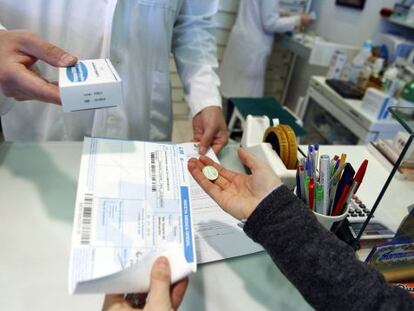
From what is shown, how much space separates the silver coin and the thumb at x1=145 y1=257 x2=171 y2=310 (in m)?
0.23

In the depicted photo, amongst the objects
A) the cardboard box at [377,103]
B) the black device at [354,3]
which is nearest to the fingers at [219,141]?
the cardboard box at [377,103]

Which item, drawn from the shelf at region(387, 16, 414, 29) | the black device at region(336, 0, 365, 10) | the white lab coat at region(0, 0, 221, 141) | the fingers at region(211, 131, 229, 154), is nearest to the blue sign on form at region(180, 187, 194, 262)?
the fingers at region(211, 131, 229, 154)

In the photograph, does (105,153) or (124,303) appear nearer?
(124,303)

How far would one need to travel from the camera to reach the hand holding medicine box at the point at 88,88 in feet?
1.78

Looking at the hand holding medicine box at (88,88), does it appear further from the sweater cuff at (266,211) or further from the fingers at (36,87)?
the sweater cuff at (266,211)

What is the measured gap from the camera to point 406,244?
2.06ft

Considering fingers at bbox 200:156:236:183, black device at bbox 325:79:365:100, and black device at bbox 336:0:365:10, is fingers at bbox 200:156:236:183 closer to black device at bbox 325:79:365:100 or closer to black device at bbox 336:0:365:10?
black device at bbox 325:79:365:100

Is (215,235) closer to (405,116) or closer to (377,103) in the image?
(405,116)

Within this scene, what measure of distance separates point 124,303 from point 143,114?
2.17 ft

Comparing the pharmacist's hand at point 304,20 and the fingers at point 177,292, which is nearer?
the fingers at point 177,292

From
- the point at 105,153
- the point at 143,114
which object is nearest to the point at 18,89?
the point at 105,153

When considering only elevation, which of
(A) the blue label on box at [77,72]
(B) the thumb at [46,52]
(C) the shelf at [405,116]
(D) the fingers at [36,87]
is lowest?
(D) the fingers at [36,87]

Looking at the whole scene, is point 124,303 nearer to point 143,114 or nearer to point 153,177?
point 153,177

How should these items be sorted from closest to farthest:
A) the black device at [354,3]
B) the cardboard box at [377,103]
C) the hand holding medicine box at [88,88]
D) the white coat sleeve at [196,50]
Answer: the hand holding medicine box at [88,88] < the white coat sleeve at [196,50] < the cardboard box at [377,103] < the black device at [354,3]
